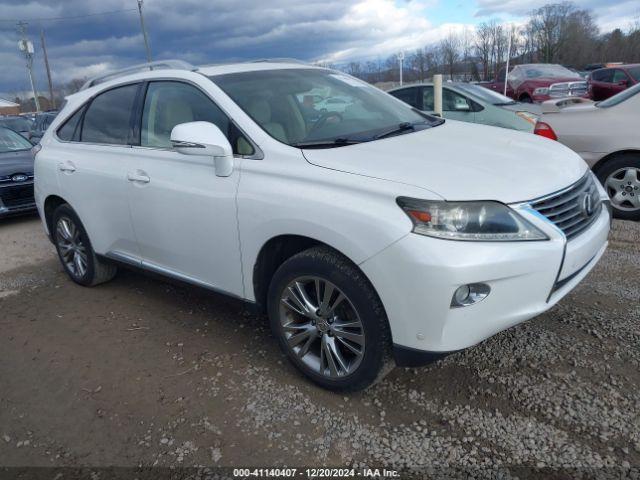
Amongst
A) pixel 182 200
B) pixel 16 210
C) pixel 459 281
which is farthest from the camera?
pixel 16 210

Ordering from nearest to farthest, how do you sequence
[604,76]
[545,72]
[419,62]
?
[604,76] < [545,72] < [419,62]

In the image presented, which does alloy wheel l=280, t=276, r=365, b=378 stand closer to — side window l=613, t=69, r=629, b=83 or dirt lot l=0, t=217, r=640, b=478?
dirt lot l=0, t=217, r=640, b=478

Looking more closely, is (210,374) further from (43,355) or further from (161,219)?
(43,355)

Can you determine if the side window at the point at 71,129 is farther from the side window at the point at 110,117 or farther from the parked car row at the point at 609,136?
the parked car row at the point at 609,136

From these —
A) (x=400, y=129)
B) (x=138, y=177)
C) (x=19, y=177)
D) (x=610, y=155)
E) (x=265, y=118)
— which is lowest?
(x=19, y=177)

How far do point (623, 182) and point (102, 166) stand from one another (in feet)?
16.2

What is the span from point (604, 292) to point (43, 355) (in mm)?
3989

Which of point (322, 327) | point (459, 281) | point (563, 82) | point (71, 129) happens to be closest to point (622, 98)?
point (459, 281)

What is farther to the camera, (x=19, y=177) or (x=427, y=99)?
(x=427, y=99)

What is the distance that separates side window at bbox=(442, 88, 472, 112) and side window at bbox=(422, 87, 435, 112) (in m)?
0.24

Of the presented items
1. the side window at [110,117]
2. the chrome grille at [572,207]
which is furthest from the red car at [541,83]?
the side window at [110,117]

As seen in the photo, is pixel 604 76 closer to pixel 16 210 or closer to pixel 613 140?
pixel 613 140

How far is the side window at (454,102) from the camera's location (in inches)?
351

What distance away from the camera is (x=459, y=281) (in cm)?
222
